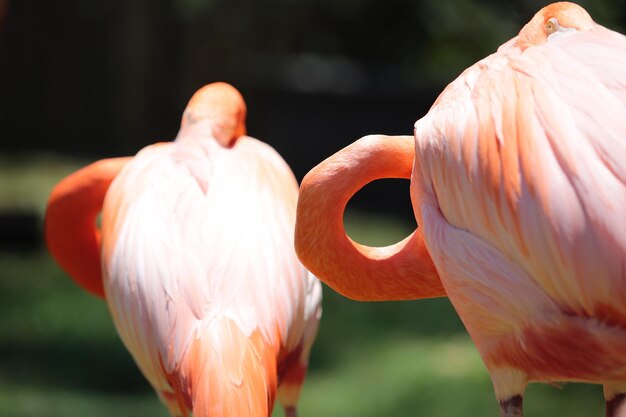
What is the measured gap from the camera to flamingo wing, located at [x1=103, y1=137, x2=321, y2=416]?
8.00 feet

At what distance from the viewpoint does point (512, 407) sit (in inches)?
79.0

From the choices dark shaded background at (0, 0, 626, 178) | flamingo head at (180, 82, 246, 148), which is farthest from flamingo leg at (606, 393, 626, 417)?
dark shaded background at (0, 0, 626, 178)

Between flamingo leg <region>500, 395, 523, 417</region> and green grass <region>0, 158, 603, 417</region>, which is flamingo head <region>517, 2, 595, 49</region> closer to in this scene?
flamingo leg <region>500, 395, 523, 417</region>

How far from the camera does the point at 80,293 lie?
642 centimetres

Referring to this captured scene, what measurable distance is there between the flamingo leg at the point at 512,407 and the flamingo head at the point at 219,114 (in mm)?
1329

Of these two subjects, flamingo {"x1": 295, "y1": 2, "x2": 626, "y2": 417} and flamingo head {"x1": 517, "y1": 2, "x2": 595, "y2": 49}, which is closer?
flamingo {"x1": 295, "y1": 2, "x2": 626, "y2": 417}

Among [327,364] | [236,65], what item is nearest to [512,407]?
[327,364]

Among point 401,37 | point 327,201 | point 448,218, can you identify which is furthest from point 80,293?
point 401,37

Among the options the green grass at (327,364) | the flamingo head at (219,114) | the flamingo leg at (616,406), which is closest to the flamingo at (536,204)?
the flamingo leg at (616,406)

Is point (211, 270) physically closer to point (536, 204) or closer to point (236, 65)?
point (536, 204)

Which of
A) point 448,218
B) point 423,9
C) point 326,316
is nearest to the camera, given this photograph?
point 448,218

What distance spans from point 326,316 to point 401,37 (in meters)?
5.92

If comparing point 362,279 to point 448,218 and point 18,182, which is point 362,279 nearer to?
point 448,218

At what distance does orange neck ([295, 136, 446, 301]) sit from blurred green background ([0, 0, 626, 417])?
2109 mm
